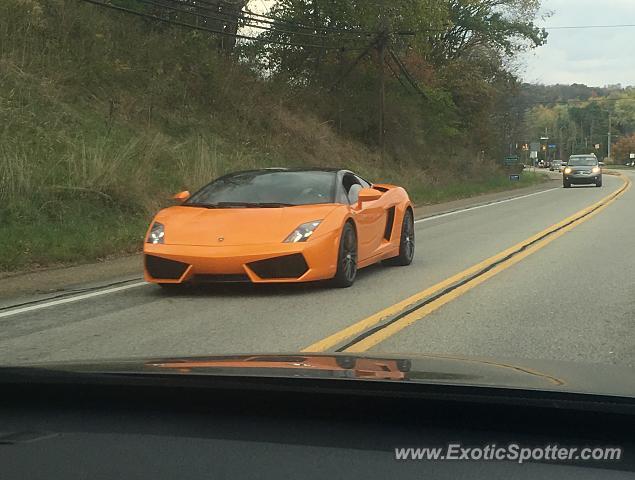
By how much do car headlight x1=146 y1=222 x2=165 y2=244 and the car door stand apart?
208 centimetres

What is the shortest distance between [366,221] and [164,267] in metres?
2.45

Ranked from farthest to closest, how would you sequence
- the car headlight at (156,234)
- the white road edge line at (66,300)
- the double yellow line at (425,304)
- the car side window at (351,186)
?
1. the car side window at (351,186)
2. the car headlight at (156,234)
3. the white road edge line at (66,300)
4. the double yellow line at (425,304)

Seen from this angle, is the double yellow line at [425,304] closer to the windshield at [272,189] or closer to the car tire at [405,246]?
the car tire at [405,246]

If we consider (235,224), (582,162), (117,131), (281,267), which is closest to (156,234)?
(235,224)

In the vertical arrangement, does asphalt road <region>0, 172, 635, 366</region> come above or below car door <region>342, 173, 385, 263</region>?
below

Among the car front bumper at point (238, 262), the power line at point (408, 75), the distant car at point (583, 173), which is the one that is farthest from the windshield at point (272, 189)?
the distant car at point (583, 173)

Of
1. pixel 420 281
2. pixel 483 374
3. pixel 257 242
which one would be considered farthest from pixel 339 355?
pixel 420 281

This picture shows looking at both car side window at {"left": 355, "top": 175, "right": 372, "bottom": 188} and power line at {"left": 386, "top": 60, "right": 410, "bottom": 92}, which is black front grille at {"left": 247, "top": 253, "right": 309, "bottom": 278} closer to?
car side window at {"left": 355, "top": 175, "right": 372, "bottom": 188}

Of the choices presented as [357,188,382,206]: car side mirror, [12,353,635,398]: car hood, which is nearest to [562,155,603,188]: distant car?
[357,188,382,206]: car side mirror

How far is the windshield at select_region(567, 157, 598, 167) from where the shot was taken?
37.4 meters

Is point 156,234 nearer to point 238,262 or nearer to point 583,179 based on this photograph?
point 238,262

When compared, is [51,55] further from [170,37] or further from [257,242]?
[257,242]

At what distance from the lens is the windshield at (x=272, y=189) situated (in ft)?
27.1

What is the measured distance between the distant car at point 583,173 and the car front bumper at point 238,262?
3205 cm
